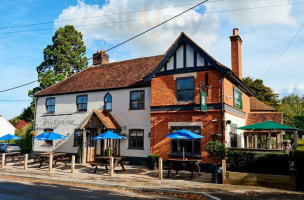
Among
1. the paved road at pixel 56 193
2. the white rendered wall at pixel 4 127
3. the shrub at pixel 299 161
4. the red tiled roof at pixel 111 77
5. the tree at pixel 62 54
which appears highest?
the tree at pixel 62 54

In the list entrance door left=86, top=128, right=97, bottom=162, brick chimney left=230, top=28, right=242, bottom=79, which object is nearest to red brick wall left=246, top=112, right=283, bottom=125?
brick chimney left=230, top=28, right=242, bottom=79

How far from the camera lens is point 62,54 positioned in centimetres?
3997

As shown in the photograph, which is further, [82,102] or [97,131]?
[82,102]

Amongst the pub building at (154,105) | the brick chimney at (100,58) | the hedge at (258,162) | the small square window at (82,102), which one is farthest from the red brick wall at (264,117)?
the brick chimney at (100,58)

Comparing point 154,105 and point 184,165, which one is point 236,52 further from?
point 184,165

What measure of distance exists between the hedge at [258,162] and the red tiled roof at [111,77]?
30.7ft

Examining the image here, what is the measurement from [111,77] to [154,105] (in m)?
6.54

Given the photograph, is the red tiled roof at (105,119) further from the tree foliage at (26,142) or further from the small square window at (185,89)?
the tree foliage at (26,142)

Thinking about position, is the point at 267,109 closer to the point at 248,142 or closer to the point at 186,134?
the point at 248,142

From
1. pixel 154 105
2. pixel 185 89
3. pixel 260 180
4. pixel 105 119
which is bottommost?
pixel 260 180

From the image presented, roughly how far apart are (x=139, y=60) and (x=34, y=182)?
1405 cm

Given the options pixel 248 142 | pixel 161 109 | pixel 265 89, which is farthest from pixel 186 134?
pixel 265 89

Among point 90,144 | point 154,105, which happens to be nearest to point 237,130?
point 154,105

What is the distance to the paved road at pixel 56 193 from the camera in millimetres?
9188
